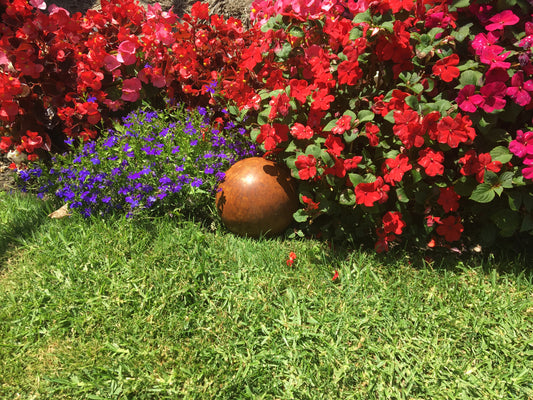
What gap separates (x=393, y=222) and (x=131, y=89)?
2.35m

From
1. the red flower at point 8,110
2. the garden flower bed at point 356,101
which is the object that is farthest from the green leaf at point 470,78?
the red flower at point 8,110

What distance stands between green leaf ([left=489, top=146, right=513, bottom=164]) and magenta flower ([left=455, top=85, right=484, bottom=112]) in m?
0.29

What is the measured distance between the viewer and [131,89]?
133 inches

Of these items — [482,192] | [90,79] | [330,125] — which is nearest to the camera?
[482,192]

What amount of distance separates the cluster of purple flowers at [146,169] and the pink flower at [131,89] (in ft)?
0.83

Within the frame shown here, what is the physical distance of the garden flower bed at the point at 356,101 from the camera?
2.22 metres

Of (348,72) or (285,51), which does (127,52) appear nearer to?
(285,51)

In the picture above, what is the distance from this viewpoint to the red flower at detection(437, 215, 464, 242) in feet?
8.08

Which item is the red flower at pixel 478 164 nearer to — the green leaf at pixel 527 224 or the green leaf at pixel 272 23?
the green leaf at pixel 527 224

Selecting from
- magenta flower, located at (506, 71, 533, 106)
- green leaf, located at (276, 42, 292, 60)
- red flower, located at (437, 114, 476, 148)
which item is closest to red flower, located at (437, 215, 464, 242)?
red flower, located at (437, 114, 476, 148)

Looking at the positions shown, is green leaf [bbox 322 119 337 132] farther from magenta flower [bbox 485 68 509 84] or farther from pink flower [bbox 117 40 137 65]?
pink flower [bbox 117 40 137 65]

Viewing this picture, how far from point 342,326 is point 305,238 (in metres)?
0.82

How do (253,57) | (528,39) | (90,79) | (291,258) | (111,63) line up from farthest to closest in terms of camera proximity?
1. (111,63)
2. (90,79)
3. (253,57)
4. (291,258)
5. (528,39)

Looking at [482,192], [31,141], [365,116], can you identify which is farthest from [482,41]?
[31,141]
